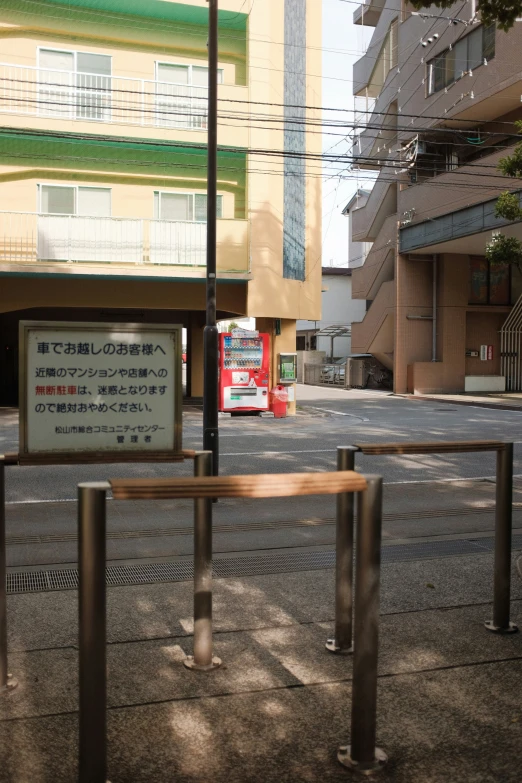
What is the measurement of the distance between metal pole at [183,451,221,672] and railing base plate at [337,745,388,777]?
1044 mm

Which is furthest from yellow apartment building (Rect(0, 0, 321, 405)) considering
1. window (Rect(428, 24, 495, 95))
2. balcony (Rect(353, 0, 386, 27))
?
balcony (Rect(353, 0, 386, 27))

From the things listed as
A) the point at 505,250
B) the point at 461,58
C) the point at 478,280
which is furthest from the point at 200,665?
the point at 478,280

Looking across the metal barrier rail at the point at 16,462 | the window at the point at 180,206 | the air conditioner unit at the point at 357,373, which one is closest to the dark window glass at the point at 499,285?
the air conditioner unit at the point at 357,373

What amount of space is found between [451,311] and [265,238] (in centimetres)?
1499

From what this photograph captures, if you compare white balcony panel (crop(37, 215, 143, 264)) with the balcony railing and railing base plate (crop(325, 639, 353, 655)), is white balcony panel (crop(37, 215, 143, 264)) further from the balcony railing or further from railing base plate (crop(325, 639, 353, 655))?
railing base plate (crop(325, 639, 353, 655))

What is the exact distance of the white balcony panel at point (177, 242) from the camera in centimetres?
2088

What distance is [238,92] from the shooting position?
21438 mm

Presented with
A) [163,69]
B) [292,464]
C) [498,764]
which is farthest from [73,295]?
[498,764]

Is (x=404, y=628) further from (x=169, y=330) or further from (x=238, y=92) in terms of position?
(x=238, y=92)

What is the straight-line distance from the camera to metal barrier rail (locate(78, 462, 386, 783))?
2773mm

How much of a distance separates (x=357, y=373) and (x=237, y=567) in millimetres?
34961

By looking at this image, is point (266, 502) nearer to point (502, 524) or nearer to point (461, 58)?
point (502, 524)

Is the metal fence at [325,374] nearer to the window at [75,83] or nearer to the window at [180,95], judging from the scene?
the window at [180,95]

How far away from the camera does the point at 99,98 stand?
21.1 m
